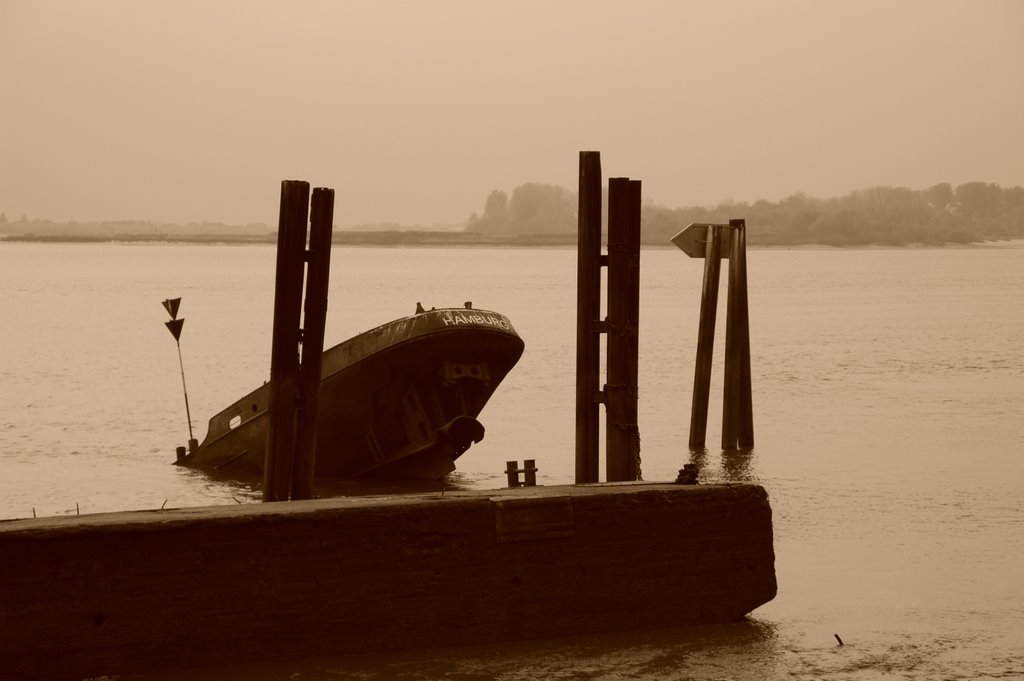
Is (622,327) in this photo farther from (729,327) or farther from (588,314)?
(729,327)

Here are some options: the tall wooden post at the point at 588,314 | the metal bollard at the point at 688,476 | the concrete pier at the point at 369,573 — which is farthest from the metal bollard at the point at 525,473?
the concrete pier at the point at 369,573

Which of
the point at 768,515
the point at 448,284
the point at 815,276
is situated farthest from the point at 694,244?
the point at 815,276

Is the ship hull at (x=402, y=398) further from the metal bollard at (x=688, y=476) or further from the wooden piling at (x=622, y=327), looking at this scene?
the metal bollard at (x=688, y=476)

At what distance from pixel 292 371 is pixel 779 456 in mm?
9328

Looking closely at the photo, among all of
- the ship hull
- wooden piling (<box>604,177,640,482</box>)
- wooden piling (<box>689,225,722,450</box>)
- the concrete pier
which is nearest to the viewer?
the concrete pier

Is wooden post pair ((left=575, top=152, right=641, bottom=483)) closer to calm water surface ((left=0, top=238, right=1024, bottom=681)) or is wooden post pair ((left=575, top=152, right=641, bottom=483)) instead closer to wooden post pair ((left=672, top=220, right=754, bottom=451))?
calm water surface ((left=0, top=238, right=1024, bottom=681))

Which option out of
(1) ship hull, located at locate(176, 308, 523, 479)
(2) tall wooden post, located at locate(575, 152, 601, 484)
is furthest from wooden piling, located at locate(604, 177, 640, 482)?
(1) ship hull, located at locate(176, 308, 523, 479)

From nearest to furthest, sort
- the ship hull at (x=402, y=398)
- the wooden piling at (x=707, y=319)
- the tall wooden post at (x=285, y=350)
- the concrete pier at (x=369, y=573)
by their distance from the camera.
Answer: the concrete pier at (x=369, y=573), the tall wooden post at (x=285, y=350), the ship hull at (x=402, y=398), the wooden piling at (x=707, y=319)

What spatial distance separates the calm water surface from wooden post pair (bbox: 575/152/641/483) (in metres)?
1.64

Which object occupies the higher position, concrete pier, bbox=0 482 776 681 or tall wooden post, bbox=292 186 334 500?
tall wooden post, bbox=292 186 334 500

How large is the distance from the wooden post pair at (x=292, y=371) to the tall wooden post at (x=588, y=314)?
1918 millimetres

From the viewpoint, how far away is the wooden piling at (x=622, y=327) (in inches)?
392

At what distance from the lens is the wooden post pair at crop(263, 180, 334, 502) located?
9375 mm

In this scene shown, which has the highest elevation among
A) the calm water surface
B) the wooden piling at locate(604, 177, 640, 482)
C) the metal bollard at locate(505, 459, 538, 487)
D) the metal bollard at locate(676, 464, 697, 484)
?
the wooden piling at locate(604, 177, 640, 482)
